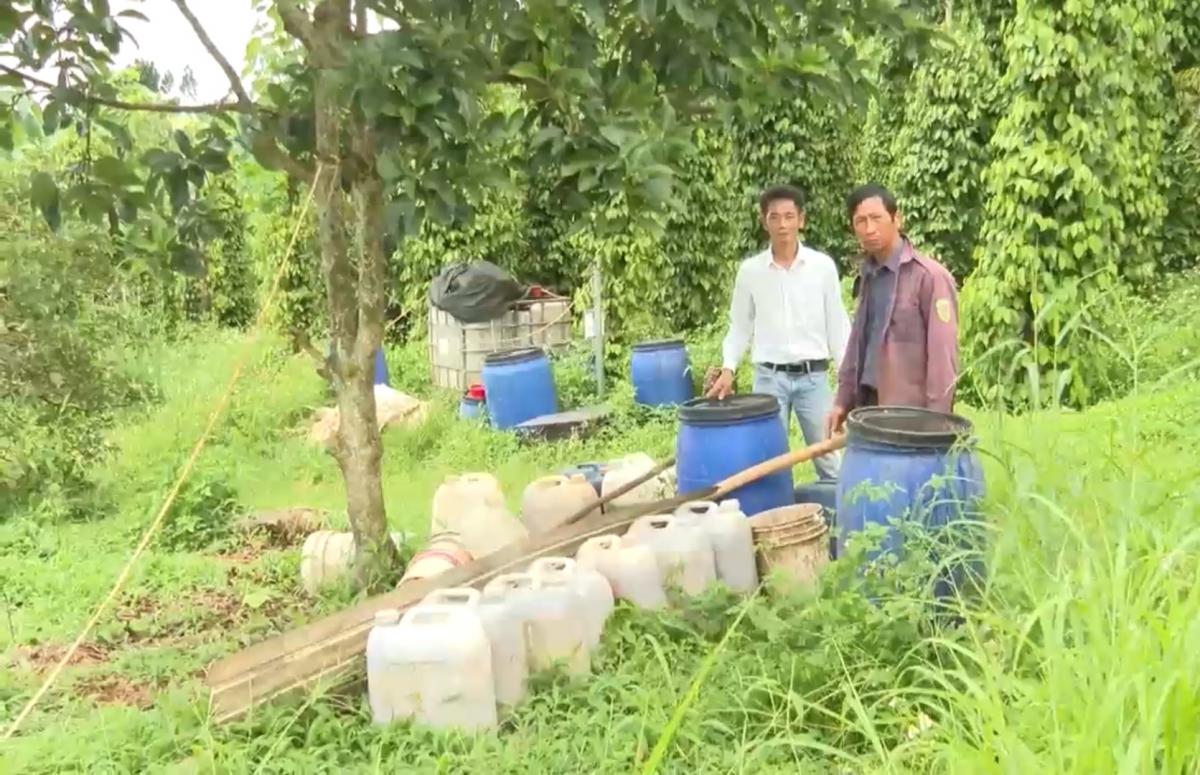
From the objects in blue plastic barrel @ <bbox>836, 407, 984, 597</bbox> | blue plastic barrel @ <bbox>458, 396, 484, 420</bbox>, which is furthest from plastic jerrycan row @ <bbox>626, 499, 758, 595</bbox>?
blue plastic barrel @ <bbox>458, 396, 484, 420</bbox>

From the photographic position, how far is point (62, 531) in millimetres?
4945

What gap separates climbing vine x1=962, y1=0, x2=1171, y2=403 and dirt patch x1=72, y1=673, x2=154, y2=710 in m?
4.95

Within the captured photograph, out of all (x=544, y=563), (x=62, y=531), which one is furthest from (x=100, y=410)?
(x=544, y=563)

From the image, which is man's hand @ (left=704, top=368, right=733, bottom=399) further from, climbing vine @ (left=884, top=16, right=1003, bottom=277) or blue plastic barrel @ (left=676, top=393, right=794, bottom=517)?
climbing vine @ (left=884, top=16, right=1003, bottom=277)

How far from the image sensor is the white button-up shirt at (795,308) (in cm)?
407

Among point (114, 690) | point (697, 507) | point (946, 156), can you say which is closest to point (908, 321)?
point (697, 507)

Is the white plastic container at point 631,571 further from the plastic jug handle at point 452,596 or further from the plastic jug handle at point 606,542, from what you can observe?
the plastic jug handle at point 452,596

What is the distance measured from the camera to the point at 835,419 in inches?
148

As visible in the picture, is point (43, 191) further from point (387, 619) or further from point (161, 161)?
point (387, 619)

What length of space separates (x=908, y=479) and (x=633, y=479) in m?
1.28

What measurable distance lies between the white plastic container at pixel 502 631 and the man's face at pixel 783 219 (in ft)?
6.29

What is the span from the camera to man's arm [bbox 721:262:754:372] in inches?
165

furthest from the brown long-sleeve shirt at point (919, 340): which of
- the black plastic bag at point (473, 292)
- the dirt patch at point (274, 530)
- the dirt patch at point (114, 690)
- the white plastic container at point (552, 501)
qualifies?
the black plastic bag at point (473, 292)

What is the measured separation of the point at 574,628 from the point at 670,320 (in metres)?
7.10
